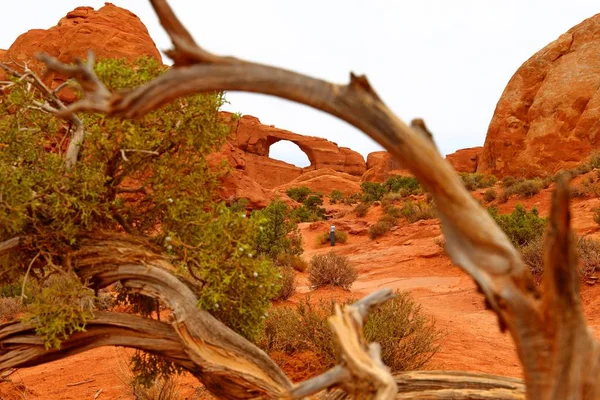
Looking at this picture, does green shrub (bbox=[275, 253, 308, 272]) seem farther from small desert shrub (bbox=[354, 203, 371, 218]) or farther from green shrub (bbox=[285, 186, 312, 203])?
green shrub (bbox=[285, 186, 312, 203])

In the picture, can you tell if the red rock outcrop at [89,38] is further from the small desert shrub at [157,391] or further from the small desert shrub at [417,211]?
the small desert shrub at [157,391]

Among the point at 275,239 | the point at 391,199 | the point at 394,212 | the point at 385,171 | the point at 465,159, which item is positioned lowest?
the point at 275,239

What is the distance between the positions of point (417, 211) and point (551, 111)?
13.1 m

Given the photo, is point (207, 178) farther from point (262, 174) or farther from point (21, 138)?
point (262, 174)

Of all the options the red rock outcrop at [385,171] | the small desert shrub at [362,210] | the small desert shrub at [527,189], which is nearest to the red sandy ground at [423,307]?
the small desert shrub at [527,189]

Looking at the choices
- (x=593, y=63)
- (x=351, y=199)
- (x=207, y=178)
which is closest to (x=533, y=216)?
(x=207, y=178)

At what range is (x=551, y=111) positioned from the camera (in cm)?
2895

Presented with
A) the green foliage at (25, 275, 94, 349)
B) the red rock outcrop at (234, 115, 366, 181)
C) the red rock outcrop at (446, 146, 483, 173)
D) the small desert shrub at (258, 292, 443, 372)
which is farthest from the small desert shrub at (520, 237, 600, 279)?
the red rock outcrop at (234, 115, 366, 181)

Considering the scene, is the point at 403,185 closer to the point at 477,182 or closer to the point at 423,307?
the point at 477,182

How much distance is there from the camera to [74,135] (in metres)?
4.46

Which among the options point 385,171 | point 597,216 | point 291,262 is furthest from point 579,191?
point 385,171

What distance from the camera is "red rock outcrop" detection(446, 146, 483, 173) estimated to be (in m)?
50.5

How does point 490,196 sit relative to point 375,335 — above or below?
above

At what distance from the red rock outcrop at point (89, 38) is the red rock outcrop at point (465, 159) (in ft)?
109
